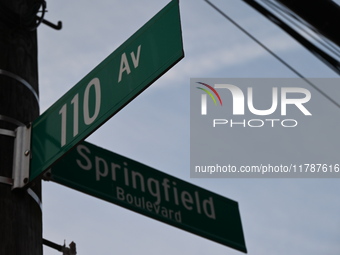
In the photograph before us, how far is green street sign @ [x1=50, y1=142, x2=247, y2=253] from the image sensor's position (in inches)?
159

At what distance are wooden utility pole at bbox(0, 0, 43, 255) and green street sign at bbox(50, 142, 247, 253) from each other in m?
0.27

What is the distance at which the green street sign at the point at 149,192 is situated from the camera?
4.04m

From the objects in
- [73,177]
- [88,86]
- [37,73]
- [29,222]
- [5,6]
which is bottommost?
[29,222]

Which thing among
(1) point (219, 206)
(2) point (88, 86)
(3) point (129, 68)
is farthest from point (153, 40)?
(1) point (219, 206)

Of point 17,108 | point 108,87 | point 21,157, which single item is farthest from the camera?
point 17,108

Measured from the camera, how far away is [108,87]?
3590 mm

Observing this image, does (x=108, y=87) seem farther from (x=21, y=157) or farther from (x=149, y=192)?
(x=149, y=192)

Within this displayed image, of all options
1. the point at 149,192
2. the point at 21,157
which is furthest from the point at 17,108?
the point at 149,192

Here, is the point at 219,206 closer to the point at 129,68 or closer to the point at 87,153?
the point at 87,153

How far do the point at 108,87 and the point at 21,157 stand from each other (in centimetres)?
63

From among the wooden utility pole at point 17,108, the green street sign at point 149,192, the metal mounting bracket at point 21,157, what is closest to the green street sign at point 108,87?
the metal mounting bracket at point 21,157

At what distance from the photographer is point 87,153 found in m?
4.24

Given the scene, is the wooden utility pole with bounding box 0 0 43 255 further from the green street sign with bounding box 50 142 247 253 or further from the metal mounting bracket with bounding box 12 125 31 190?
the green street sign with bounding box 50 142 247 253

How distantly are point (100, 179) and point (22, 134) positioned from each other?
0.54m
